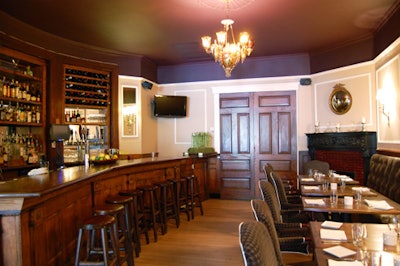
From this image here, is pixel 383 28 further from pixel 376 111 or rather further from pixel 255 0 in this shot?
pixel 255 0

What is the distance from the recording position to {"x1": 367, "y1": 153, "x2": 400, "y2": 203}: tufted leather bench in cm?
427

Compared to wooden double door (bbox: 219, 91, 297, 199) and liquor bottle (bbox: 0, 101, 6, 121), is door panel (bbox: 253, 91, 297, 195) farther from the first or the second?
liquor bottle (bbox: 0, 101, 6, 121)

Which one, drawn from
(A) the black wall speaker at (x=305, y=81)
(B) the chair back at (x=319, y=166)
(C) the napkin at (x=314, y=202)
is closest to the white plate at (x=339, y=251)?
(C) the napkin at (x=314, y=202)

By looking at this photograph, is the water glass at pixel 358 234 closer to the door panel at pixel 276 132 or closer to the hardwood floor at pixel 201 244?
the hardwood floor at pixel 201 244

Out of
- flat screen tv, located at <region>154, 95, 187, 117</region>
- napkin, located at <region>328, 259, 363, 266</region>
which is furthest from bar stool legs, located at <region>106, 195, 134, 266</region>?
flat screen tv, located at <region>154, 95, 187, 117</region>

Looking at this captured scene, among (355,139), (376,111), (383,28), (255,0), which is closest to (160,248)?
(255,0)

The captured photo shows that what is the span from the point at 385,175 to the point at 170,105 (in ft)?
15.5

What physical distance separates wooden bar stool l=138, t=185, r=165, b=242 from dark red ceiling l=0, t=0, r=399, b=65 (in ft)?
8.63

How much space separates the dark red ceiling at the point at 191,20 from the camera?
4.41 metres

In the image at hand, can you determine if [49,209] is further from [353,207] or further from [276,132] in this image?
[276,132]

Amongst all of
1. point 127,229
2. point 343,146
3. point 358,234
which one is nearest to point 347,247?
point 358,234

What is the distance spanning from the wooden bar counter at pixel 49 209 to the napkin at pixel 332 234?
79.0 inches

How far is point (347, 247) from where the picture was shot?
76.8 inches

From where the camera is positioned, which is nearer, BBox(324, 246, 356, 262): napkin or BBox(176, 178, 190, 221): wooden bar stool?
BBox(324, 246, 356, 262): napkin
